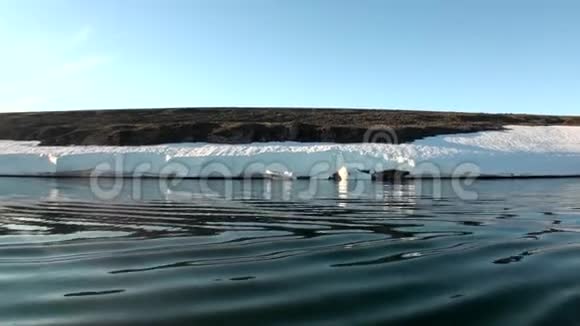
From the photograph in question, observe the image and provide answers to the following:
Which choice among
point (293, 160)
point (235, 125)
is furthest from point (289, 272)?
point (235, 125)

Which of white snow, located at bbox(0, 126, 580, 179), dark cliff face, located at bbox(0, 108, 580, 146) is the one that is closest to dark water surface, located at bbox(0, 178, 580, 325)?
white snow, located at bbox(0, 126, 580, 179)

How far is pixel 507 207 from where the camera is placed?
38.5ft

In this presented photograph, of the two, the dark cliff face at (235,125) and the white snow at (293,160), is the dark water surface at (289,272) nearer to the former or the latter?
the white snow at (293,160)

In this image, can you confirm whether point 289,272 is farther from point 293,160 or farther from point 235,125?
point 235,125

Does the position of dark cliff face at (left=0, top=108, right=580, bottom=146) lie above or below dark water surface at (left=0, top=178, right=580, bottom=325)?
above

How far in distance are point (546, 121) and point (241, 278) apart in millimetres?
62498

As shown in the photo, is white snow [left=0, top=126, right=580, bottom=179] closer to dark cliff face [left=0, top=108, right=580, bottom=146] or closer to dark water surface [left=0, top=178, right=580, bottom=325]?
dark cliff face [left=0, top=108, right=580, bottom=146]

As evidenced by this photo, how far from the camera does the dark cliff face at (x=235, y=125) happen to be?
44.3m

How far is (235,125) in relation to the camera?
46.7 metres

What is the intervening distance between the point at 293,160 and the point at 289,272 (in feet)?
96.9

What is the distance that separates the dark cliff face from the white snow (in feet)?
16.9

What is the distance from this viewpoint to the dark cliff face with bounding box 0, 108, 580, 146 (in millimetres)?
44281

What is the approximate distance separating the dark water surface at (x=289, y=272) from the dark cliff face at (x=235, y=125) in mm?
35975

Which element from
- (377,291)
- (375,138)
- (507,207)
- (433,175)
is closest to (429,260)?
(377,291)
